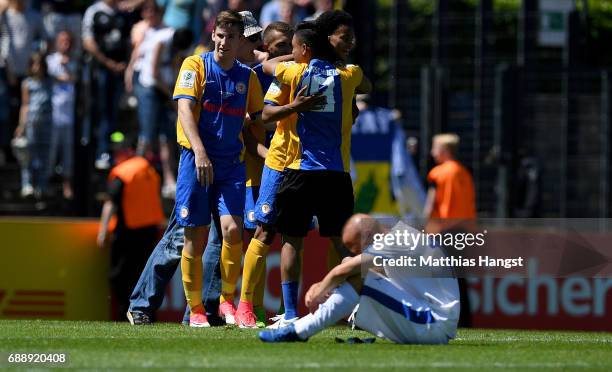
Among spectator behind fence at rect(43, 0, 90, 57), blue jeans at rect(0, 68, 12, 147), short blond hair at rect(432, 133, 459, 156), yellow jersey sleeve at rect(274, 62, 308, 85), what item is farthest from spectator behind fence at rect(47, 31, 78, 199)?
yellow jersey sleeve at rect(274, 62, 308, 85)

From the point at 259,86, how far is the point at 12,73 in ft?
Answer: 23.5

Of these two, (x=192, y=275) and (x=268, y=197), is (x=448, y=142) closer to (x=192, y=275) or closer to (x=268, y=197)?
(x=268, y=197)

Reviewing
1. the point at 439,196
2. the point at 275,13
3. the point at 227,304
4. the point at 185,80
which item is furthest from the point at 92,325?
the point at 275,13

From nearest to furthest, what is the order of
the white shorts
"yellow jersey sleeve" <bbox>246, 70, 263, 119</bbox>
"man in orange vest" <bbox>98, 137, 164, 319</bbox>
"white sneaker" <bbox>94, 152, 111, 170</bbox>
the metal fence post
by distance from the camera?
the white shorts, "yellow jersey sleeve" <bbox>246, 70, 263, 119</bbox>, "man in orange vest" <bbox>98, 137, 164, 319</bbox>, "white sneaker" <bbox>94, 152, 111, 170</bbox>, the metal fence post

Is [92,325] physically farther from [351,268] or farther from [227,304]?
[351,268]

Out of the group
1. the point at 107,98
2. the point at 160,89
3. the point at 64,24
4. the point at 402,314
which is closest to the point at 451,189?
the point at 160,89

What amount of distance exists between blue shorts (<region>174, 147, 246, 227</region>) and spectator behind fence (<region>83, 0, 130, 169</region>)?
6.66m

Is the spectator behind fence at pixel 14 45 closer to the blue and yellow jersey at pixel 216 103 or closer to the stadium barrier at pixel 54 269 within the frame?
the stadium barrier at pixel 54 269

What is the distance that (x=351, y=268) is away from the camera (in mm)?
9852

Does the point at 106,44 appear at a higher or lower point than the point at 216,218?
higher

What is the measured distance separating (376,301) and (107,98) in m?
8.52

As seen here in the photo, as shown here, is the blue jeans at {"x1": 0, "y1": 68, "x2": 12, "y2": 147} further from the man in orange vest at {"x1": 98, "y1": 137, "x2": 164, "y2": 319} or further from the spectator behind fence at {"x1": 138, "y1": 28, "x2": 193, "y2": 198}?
the man in orange vest at {"x1": 98, "y1": 137, "x2": 164, "y2": 319}

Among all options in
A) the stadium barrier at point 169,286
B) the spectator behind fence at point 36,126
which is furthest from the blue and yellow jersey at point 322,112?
the spectator behind fence at point 36,126

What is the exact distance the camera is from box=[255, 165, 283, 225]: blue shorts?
446 inches
